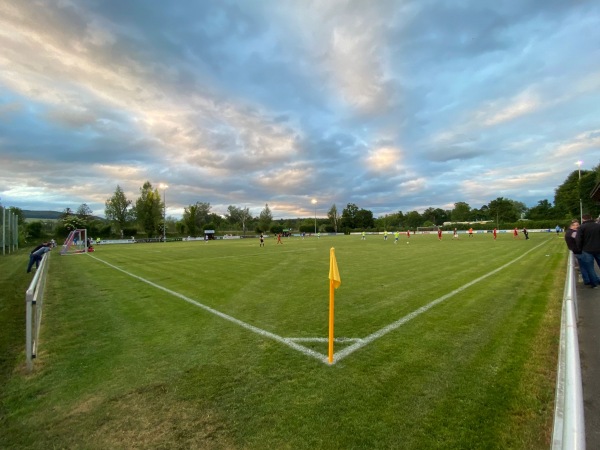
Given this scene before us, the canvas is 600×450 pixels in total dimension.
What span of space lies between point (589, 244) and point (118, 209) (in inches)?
3878

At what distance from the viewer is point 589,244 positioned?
8.88 m

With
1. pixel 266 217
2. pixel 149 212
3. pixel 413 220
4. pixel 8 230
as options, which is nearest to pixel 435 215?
pixel 413 220

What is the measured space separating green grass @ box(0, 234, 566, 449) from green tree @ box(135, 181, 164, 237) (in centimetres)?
8340

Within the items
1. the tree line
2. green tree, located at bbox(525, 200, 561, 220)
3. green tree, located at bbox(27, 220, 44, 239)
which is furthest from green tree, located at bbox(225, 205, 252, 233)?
green tree, located at bbox(525, 200, 561, 220)

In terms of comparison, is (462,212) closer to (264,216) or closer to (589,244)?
(264,216)

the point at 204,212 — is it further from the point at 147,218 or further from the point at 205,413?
the point at 205,413

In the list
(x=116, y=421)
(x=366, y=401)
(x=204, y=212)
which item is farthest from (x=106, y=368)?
(x=204, y=212)

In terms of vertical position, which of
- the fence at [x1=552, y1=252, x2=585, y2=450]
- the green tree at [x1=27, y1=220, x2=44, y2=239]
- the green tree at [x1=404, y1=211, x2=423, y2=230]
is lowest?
the fence at [x1=552, y1=252, x2=585, y2=450]

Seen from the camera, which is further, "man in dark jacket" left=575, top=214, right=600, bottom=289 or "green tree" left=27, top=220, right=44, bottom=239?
"green tree" left=27, top=220, right=44, bottom=239

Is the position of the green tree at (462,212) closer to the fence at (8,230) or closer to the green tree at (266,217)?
the green tree at (266,217)

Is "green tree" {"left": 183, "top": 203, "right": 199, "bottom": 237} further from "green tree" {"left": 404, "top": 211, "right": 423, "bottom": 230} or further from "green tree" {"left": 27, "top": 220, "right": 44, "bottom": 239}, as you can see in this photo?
"green tree" {"left": 404, "top": 211, "right": 423, "bottom": 230}

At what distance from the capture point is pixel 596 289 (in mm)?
8500

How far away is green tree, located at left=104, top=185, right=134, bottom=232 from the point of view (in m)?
87.7

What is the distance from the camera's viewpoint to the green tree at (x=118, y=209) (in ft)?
288
